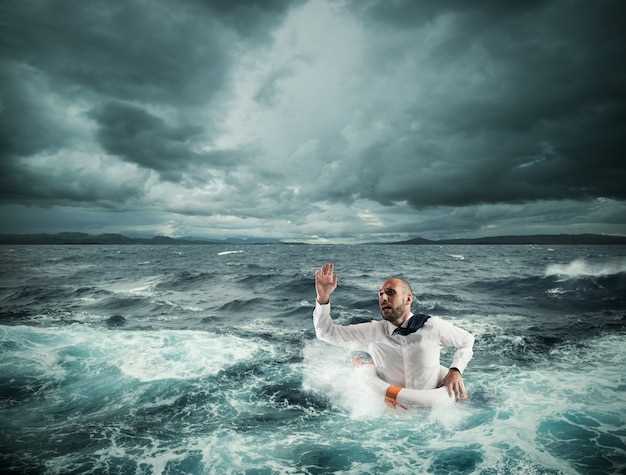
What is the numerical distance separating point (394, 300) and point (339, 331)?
0.90 m

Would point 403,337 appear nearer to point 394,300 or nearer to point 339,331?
point 394,300

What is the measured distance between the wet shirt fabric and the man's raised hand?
0.17 meters

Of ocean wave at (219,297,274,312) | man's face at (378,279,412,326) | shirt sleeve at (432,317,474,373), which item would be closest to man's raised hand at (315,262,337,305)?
man's face at (378,279,412,326)

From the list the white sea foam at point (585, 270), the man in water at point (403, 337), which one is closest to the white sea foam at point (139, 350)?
the man in water at point (403, 337)

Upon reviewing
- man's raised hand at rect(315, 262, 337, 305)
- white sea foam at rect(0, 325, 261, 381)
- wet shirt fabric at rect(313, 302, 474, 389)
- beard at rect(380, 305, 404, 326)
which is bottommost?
white sea foam at rect(0, 325, 261, 381)

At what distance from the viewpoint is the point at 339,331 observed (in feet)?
14.5

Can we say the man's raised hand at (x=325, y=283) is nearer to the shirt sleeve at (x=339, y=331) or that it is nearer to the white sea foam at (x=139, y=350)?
the shirt sleeve at (x=339, y=331)

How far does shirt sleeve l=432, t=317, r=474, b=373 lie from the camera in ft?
14.0

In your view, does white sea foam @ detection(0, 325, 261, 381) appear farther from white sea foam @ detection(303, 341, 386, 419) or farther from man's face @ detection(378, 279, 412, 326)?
man's face @ detection(378, 279, 412, 326)

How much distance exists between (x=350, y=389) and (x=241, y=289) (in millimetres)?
19634

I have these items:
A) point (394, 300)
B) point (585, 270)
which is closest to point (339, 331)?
point (394, 300)

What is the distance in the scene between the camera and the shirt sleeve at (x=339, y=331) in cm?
427

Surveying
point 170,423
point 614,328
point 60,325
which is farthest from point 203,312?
point 614,328

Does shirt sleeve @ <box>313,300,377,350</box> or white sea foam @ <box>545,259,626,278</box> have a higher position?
shirt sleeve @ <box>313,300,377,350</box>
